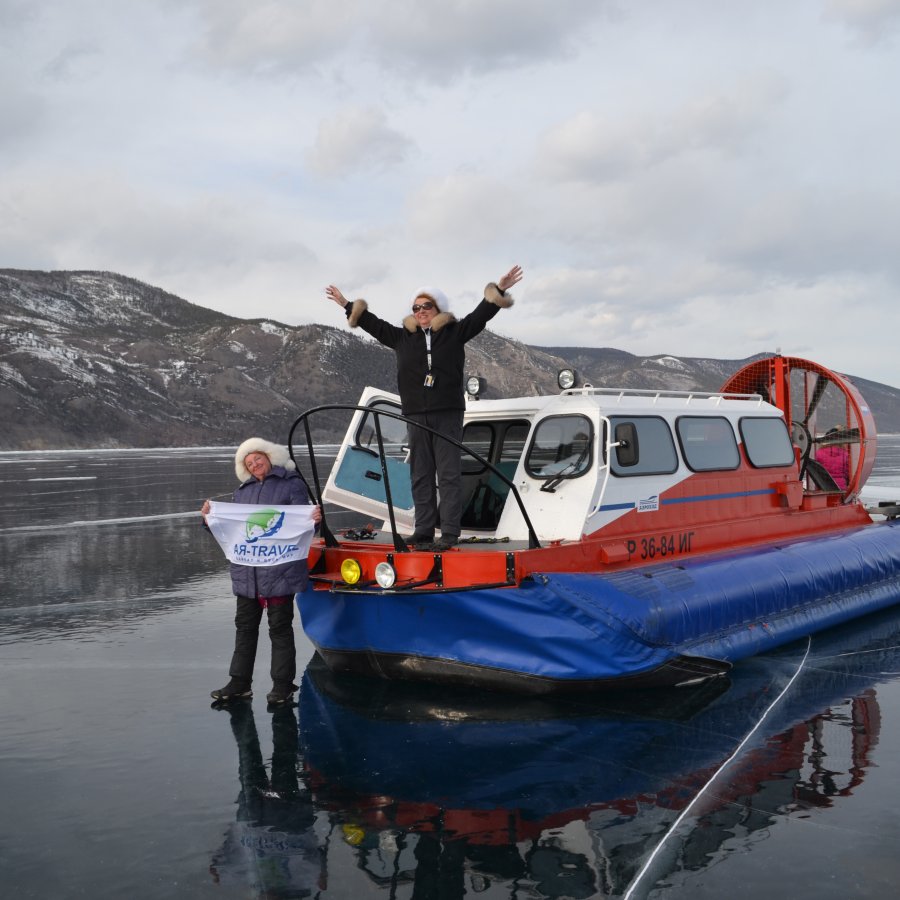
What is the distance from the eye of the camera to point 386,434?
739 centimetres

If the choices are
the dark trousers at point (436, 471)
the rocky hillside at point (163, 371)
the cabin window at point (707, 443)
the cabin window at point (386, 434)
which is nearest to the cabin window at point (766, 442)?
the cabin window at point (707, 443)

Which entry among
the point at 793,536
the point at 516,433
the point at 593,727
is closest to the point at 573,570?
the point at 593,727

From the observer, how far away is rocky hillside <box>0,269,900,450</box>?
81.1m

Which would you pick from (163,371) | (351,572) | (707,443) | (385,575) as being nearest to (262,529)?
(351,572)

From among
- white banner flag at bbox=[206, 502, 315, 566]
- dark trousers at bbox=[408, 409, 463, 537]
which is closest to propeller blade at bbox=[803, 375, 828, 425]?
dark trousers at bbox=[408, 409, 463, 537]

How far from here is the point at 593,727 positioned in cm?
534

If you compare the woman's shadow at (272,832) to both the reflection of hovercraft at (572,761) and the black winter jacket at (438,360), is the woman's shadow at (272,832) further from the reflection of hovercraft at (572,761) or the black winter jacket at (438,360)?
the black winter jacket at (438,360)

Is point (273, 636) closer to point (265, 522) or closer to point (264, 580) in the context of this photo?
point (264, 580)

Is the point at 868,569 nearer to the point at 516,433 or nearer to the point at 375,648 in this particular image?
the point at 516,433

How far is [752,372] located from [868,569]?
113 inches

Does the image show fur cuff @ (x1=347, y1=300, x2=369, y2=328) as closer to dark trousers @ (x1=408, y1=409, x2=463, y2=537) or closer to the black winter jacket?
the black winter jacket

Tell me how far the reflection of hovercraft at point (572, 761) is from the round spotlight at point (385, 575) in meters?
0.80

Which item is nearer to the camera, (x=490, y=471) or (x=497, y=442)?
(x=490, y=471)

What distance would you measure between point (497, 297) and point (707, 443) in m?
2.83
